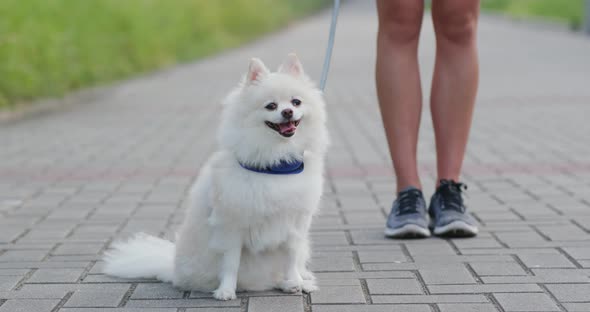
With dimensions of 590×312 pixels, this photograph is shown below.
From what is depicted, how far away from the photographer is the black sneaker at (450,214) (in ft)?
13.2

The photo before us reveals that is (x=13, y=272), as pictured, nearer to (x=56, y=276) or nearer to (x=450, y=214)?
(x=56, y=276)

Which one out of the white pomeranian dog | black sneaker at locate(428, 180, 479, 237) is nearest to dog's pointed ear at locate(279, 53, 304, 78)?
the white pomeranian dog

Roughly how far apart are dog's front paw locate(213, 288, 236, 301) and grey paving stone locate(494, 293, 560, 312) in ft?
3.11

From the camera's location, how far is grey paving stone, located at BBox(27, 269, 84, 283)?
11.5 ft

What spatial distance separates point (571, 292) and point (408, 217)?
1.02 metres

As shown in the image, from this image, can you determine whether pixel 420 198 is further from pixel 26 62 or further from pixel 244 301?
pixel 26 62

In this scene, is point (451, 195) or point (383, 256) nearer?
point (383, 256)

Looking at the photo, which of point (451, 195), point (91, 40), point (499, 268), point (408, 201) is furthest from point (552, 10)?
point (499, 268)

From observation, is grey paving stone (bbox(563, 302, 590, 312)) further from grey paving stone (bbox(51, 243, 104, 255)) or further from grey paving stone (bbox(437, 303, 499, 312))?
grey paving stone (bbox(51, 243, 104, 255))

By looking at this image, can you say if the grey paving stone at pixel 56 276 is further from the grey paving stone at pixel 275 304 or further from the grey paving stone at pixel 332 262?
the grey paving stone at pixel 332 262

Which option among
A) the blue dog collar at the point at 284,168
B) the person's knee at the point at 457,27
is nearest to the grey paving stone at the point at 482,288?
the blue dog collar at the point at 284,168

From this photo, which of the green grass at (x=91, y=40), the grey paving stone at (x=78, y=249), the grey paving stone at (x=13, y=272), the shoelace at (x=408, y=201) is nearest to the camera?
the grey paving stone at (x=13, y=272)

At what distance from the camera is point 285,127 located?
3006mm

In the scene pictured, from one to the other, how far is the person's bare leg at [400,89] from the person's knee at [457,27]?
102 mm
